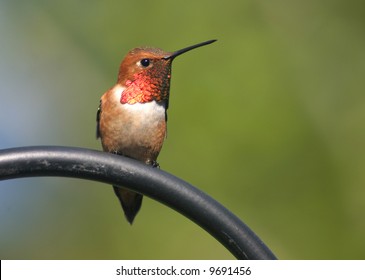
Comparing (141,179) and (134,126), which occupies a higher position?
(134,126)

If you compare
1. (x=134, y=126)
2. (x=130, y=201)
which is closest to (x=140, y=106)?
(x=134, y=126)

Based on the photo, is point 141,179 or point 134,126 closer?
point 141,179

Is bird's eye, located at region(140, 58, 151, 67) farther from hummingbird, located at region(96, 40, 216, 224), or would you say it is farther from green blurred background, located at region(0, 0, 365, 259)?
green blurred background, located at region(0, 0, 365, 259)

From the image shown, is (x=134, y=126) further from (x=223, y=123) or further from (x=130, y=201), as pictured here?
(x=223, y=123)

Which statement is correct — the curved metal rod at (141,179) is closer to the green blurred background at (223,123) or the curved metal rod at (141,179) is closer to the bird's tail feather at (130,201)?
the bird's tail feather at (130,201)

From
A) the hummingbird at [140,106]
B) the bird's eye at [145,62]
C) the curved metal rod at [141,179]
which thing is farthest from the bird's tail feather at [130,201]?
the curved metal rod at [141,179]
